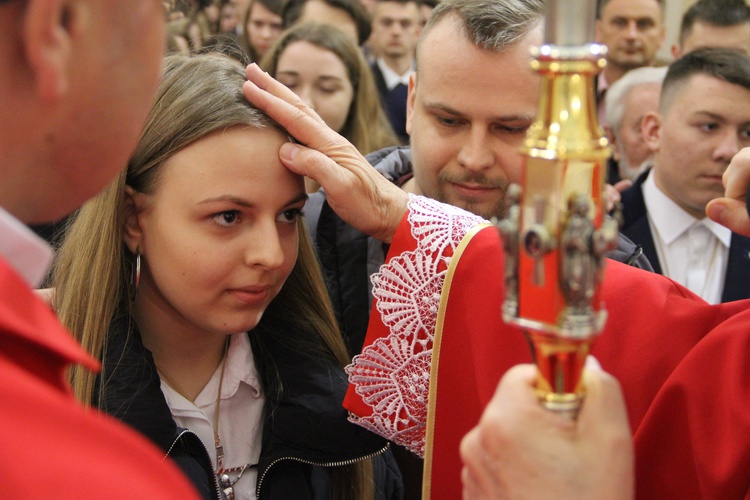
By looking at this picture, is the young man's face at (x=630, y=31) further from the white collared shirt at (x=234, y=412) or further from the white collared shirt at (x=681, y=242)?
the white collared shirt at (x=234, y=412)

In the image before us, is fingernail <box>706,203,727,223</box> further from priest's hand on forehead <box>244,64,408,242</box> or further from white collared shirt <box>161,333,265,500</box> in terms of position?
white collared shirt <box>161,333,265,500</box>

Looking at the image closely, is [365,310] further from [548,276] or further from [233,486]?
[548,276]

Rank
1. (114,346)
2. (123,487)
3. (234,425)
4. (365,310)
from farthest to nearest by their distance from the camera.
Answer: (365,310) → (234,425) → (114,346) → (123,487)

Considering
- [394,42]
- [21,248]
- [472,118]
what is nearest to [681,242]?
[472,118]

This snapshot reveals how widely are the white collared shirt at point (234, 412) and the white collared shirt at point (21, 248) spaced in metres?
1.07

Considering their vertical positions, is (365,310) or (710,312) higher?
(710,312)

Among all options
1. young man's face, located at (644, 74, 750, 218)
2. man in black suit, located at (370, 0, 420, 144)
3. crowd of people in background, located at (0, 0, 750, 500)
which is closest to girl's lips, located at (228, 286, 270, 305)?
crowd of people in background, located at (0, 0, 750, 500)

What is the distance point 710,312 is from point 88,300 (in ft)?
4.14

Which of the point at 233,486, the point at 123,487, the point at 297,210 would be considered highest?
the point at 123,487

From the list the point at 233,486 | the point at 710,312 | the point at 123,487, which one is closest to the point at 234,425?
the point at 233,486

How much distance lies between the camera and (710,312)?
5.78 ft

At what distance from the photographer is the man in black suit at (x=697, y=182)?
3777 mm

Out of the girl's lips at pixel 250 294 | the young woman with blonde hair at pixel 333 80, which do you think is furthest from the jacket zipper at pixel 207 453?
the young woman with blonde hair at pixel 333 80

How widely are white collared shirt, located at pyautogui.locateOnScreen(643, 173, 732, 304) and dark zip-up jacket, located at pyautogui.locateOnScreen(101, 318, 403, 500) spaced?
203 centimetres
